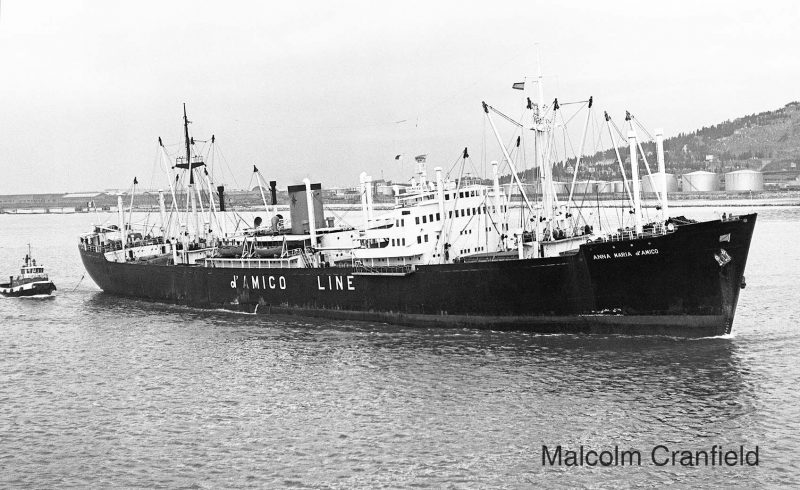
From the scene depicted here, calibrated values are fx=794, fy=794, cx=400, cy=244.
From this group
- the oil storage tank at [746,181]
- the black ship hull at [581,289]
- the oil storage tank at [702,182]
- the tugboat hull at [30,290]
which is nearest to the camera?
the black ship hull at [581,289]

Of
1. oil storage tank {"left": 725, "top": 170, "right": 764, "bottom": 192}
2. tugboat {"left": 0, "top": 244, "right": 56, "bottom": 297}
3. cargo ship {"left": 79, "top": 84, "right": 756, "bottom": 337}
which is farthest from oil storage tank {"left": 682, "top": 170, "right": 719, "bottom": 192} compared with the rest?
tugboat {"left": 0, "top": 244, "right": 56, "bottom": 297}

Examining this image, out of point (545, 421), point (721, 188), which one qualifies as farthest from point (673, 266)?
point (721, 188)

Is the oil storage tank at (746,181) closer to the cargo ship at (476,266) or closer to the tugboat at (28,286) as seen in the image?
the cargo ship at (476,266)

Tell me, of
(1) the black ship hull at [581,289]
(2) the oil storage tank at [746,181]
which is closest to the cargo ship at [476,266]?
(1) the black ship hull at [581,289]

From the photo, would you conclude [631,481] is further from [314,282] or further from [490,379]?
[314,282]

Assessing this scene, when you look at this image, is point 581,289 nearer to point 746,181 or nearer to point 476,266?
point 476,266
